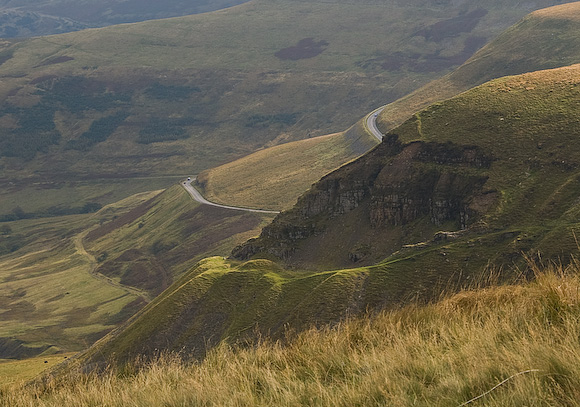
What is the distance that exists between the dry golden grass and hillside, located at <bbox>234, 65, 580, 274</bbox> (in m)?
50.2

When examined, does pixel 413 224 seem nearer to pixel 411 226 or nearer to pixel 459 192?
pixel 411 226

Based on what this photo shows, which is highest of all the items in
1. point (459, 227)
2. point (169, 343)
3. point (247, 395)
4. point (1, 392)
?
point (247, 395)

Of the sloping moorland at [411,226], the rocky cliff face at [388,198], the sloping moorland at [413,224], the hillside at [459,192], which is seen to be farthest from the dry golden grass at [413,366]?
the rocky cliff face at [388,198]

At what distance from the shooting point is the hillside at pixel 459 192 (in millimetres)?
72875

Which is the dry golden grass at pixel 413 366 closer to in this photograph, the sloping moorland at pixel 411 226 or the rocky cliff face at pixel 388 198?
the sloping moorland at pixel 411 226

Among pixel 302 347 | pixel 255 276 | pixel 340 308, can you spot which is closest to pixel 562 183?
pixel 340 308

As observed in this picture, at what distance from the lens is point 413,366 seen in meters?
13.2

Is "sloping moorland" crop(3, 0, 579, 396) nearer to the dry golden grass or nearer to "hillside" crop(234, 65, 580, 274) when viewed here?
"hillside" crop(234, 65, 580, 274)

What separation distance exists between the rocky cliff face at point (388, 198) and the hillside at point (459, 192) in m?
0.19

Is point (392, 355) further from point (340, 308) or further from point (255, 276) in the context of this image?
point (255, 276)

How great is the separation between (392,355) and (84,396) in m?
8.54

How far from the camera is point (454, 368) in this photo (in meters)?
12.7

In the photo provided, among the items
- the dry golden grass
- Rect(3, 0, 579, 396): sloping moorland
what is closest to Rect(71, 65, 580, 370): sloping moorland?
Rect(3, 0, 579, 396): sloping moorland

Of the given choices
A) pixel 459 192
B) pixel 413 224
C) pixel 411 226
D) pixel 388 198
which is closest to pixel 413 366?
pixel 459 192
